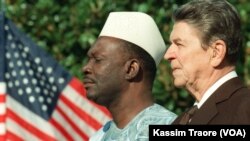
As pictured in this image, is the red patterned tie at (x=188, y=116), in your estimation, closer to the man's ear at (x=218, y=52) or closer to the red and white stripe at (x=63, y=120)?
the man's ear at (x=218, y=52)

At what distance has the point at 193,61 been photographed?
3.79 metres

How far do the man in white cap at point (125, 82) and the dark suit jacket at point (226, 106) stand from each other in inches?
36.1

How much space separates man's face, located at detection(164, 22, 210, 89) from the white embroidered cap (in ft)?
3.03

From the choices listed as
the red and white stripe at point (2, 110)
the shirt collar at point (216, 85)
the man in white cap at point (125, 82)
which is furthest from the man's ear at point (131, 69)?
the red and white stripe at point (2, 110)

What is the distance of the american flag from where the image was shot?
21.8ft

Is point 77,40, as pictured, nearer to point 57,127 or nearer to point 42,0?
point 42,0

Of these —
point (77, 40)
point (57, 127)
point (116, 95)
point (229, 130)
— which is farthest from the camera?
point (77, 40)

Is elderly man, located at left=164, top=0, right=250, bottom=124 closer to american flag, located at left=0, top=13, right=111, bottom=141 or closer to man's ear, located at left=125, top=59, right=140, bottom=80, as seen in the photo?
man's ear, located at left=125, top=59, right=140, bottom=80

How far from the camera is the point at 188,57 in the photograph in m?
3.81

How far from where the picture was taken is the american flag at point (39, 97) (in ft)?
21.8

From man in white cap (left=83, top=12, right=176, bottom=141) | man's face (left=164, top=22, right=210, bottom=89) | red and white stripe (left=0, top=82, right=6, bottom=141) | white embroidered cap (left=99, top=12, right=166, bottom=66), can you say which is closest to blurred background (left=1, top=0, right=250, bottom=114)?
red and white stripe (left=0, top=82, right=6, bottom=141)

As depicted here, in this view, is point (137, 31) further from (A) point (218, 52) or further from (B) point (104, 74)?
(A) point (218, 52)

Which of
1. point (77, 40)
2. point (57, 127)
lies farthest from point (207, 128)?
point (77, 40)

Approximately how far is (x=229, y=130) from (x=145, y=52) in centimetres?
134
